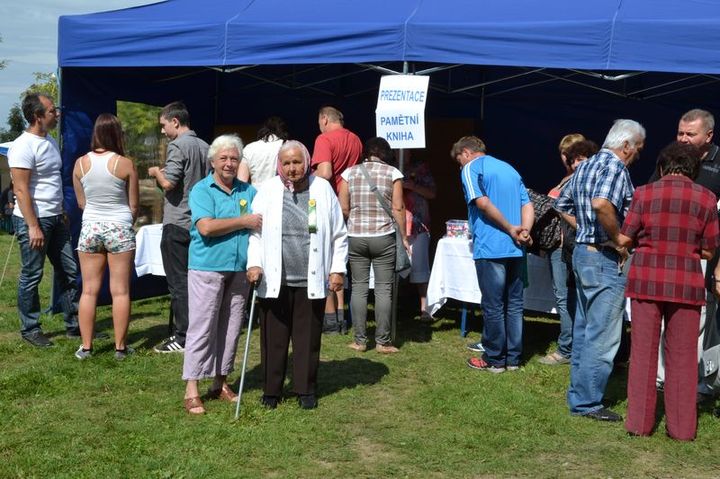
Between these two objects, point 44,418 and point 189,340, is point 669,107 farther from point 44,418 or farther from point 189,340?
point 44,418

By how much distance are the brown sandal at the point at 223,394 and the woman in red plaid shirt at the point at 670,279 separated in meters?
2.16

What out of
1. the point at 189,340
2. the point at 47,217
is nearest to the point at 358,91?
the point at 47,217

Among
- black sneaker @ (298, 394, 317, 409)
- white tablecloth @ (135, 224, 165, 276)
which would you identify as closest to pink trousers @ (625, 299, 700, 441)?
black sneaker @ (298, 394, 317, 409)

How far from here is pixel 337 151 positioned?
6711 mm

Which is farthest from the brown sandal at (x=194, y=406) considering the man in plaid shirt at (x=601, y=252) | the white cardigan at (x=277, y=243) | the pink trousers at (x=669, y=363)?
the pink trousers at (x=669, y=363)

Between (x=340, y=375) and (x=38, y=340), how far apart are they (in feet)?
7.62

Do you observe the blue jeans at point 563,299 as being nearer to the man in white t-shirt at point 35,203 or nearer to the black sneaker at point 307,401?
the black sneaker at point 307,401

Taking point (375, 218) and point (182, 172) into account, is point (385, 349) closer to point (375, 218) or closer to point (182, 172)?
point (375, 218)

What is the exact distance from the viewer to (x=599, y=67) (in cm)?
559

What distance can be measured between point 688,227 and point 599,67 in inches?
66.9

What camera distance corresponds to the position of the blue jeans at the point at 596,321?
4.64m

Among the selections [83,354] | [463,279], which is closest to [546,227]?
[463,279]

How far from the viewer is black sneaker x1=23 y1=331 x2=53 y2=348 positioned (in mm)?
6387

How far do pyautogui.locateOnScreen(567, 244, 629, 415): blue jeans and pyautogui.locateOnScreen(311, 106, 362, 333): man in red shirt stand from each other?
231cm
